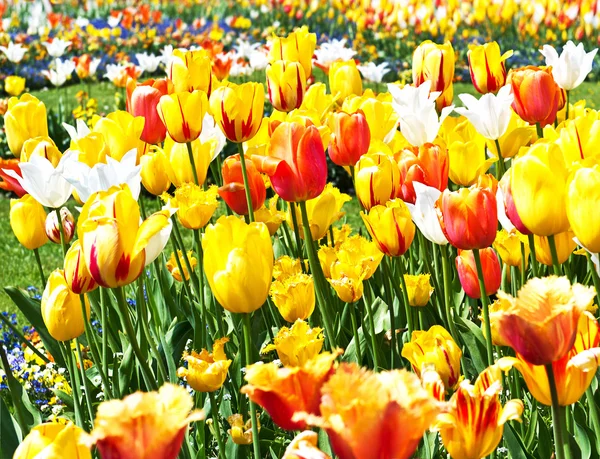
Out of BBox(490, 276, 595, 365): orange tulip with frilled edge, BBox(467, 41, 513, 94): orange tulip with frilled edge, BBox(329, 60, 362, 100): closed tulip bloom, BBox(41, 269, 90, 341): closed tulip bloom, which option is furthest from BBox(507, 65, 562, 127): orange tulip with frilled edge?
BBox(490, 276, 595, 365): orange tulip with frilled edge

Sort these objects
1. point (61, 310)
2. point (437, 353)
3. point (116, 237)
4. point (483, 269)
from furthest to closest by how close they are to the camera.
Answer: point (483, 269) < point (61, 310) < point (437, 353) < point (116, 237)

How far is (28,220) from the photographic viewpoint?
2.40 m

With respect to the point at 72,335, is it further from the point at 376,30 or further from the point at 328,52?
the point at 376,30

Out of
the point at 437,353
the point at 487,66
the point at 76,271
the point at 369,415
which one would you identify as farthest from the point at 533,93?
the point at 369,415

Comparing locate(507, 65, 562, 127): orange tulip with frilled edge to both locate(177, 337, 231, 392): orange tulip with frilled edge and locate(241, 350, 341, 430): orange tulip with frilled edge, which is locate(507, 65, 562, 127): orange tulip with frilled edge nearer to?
locate(177, 337, 231, 392): orange tulip with frilled edge

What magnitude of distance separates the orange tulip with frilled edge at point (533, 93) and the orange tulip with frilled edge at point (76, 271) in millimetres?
1308

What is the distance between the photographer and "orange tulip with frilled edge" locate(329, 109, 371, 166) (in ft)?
7.39

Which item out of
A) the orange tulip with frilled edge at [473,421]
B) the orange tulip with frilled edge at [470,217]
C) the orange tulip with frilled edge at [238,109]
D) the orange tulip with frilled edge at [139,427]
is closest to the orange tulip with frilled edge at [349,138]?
the orange tulip with frilled edge at [238,109]

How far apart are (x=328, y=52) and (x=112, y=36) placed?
28.7 ft

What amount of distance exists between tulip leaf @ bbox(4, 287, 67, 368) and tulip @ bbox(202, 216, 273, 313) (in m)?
1.23

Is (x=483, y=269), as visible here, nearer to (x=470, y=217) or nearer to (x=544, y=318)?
(x=470, y=217)

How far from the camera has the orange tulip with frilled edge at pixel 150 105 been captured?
8.21 ft

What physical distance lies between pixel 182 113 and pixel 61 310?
2.27ft

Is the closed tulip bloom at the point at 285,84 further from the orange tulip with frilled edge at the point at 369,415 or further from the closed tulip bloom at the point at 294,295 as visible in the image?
the orange tulip with frilled edge at the point at 369,415
